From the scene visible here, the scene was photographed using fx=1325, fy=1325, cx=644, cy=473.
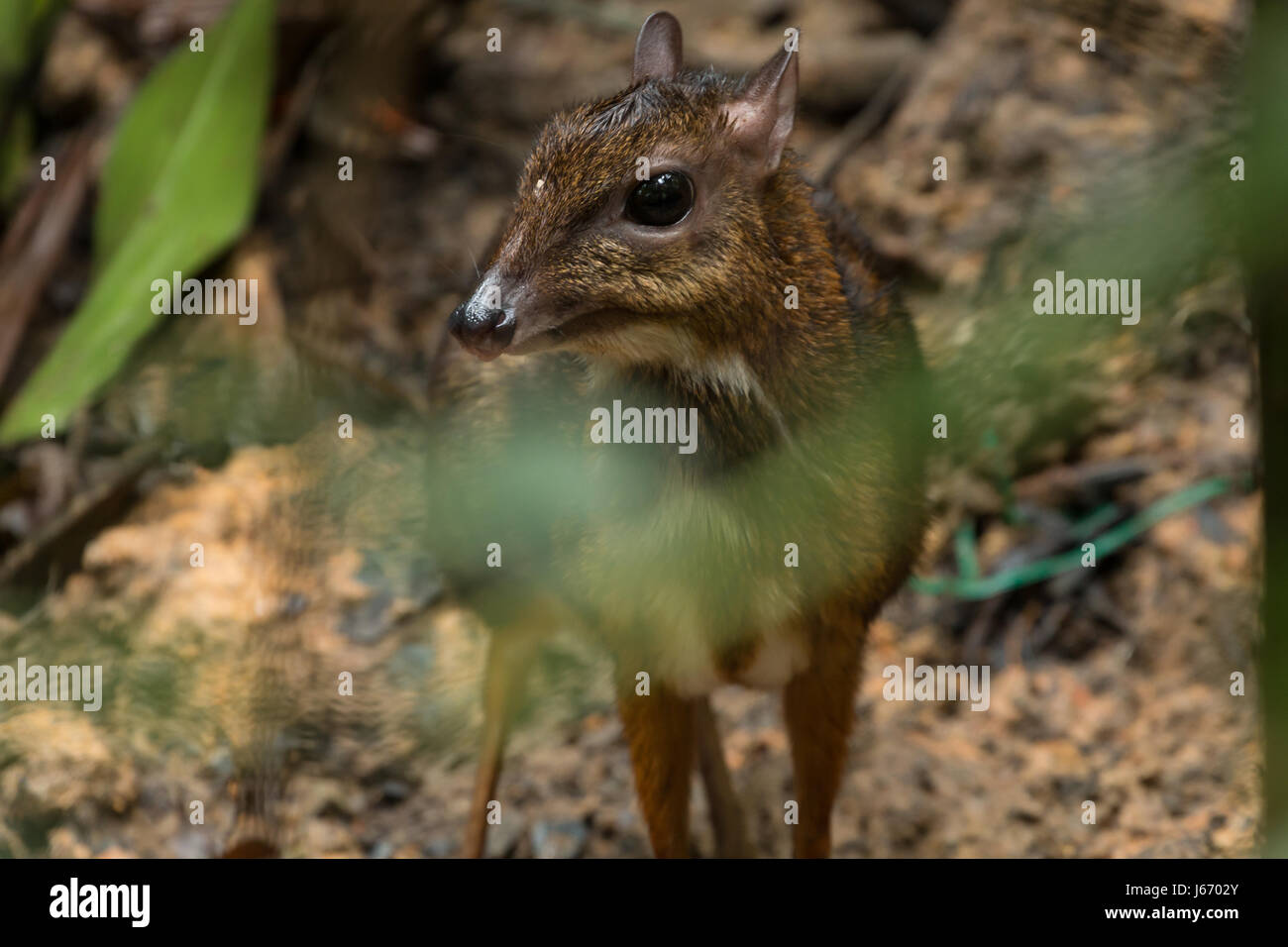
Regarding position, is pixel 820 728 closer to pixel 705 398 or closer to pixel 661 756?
pixel 661 756

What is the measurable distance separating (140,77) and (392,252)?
1.58 meters

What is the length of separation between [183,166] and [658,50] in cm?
281

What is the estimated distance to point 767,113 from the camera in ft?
8.80

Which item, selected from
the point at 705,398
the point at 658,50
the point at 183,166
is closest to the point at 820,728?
the point at 705,398

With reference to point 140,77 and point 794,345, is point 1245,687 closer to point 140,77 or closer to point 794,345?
point 794,345

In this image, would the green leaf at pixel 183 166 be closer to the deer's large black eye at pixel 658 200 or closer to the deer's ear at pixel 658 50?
the deer's ear at pixel 658 50

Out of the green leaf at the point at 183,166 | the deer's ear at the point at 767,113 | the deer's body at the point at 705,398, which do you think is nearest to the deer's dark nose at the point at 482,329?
the deer's body at the point at 705,398

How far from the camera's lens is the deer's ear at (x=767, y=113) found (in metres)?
2.68

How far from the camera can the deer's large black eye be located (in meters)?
2.55

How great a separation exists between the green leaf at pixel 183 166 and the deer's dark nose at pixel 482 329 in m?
2.82

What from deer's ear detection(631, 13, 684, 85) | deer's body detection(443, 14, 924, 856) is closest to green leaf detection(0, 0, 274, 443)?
deer's body detection(443, 14, 924, 856)

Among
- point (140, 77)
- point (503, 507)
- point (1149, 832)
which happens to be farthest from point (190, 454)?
point (1149, 832)

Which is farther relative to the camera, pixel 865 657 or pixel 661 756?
pixel 865 657

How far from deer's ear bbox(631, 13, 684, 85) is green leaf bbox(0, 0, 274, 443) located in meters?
2.52
